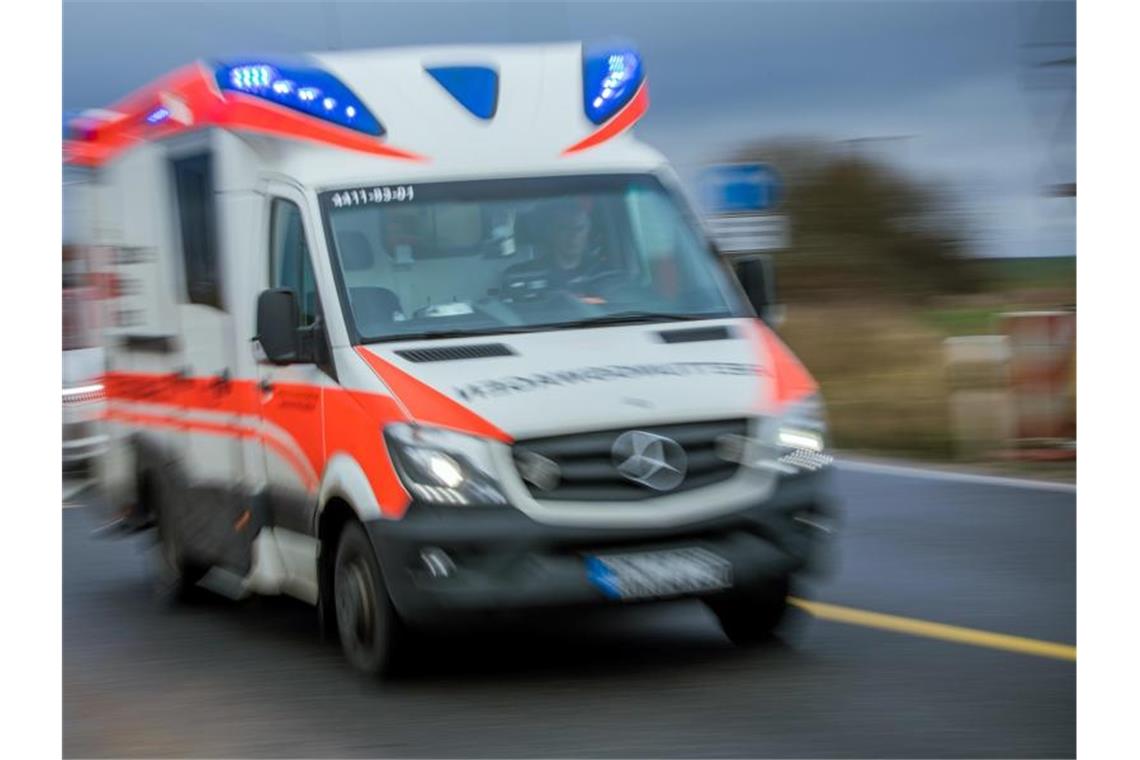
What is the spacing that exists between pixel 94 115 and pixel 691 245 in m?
4.16

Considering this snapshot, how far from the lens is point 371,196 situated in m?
8.91

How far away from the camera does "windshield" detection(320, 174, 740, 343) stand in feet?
28.6

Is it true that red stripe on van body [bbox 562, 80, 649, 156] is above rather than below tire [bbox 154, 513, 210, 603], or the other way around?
above

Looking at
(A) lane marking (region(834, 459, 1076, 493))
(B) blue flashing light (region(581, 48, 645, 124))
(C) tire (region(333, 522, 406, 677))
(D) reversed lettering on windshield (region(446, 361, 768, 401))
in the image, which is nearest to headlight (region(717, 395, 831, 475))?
(D) reversed lettering on windshield (region(446, 361, 768, 401))

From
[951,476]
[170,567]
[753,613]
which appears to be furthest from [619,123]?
[951,476]

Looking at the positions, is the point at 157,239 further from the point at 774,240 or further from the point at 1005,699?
the point at 774,240

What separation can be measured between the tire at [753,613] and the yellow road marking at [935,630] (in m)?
0.18

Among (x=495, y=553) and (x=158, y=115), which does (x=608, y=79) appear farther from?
(x=495, y=553)

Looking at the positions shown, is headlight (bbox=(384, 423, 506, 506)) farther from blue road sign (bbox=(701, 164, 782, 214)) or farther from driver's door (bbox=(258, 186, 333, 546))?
blue road sign (bbox=(701, 164, 782, 214))

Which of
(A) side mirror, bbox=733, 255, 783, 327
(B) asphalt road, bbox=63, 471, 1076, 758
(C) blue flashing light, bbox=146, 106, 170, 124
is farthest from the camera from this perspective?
(C) blue flashing light, bbox=146, 106, 170, 124

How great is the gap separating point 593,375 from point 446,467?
716 mm

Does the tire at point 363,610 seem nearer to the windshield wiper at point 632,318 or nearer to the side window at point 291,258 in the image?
the side window at point 291,258

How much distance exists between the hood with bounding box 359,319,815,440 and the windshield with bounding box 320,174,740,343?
17 centimetres

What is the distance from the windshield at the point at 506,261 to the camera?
8.71m
